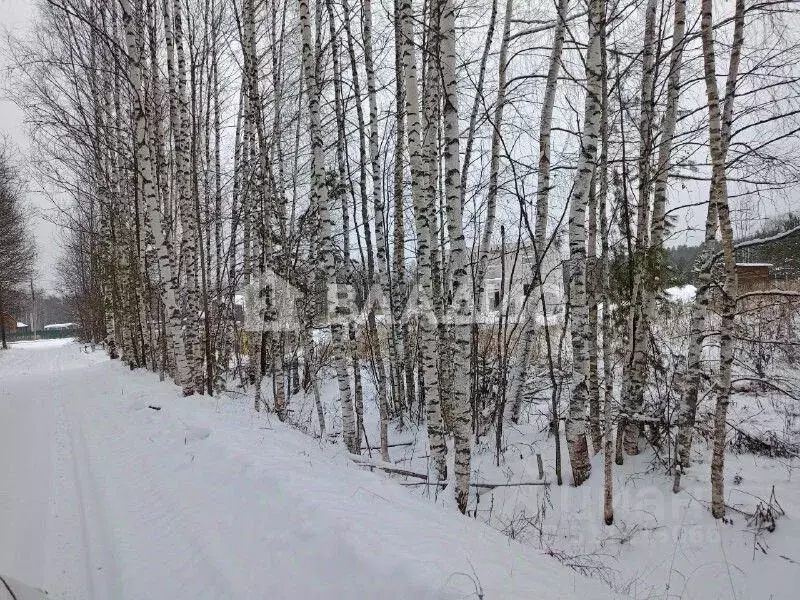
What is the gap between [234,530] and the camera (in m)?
3.28

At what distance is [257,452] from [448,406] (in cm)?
380

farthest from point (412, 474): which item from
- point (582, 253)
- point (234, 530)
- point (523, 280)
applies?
point (523, 280)

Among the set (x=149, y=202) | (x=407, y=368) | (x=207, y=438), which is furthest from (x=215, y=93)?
(x=207, y=438)

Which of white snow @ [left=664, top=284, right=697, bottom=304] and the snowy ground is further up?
white snow @ [left=664, top=284, right=697, bottom=304]

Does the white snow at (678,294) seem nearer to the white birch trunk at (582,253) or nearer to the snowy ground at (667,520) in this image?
the snowy ground at (667,520)

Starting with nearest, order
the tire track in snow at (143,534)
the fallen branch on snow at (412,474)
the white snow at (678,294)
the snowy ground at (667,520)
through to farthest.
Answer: the tire track in snow at (143,534) < the snowy ground at (667,520) < the fallen branch on snow at (412,474) < the white snow at (678,294)

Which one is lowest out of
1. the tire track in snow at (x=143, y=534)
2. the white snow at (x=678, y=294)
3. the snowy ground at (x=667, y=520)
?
the snowy ground at (x=667, y=520)

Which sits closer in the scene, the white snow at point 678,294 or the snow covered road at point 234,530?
the snow covered road at point 234,530

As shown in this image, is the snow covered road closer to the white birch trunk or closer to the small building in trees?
the white birch trunk

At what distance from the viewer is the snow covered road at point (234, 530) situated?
2490 millimetres

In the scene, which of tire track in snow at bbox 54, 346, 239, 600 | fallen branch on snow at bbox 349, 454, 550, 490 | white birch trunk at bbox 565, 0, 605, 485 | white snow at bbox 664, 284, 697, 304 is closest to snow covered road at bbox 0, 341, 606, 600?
tire track in snow at bbox 54, 346, 239, 600

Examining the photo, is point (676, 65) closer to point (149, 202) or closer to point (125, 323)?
point (149, 202)

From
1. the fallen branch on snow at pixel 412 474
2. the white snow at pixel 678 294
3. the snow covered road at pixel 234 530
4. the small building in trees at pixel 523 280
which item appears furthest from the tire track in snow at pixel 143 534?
the white snow at pixel 678 294

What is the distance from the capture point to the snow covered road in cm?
249
